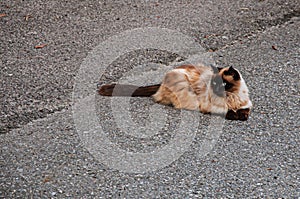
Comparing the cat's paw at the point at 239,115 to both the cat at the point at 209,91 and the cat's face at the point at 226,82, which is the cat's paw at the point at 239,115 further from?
the cat's face at the point at 226,82

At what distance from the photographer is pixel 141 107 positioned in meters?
4.29

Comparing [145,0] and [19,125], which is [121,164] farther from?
[145,0]

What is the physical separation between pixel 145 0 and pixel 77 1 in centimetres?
79

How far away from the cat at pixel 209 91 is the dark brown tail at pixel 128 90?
171 millimetres

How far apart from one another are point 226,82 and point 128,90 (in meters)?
0.86

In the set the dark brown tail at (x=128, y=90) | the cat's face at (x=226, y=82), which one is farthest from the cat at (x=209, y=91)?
the dark brown tail at (x=128, y=90)

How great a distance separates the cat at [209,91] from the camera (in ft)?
13.4

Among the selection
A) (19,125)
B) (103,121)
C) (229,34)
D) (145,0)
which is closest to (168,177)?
(103,121)

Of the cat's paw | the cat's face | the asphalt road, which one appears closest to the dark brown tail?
the asphalt road

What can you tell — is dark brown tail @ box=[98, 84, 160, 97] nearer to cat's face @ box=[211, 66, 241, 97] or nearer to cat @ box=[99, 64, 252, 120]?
cat @ box=[99, 64, 252, 120]

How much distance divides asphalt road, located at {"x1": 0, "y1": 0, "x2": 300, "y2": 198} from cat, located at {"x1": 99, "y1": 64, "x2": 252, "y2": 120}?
96mm

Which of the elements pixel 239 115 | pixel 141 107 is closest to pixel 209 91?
pixel 239 115

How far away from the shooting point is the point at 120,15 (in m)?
5.79

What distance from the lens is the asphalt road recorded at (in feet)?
11.4
